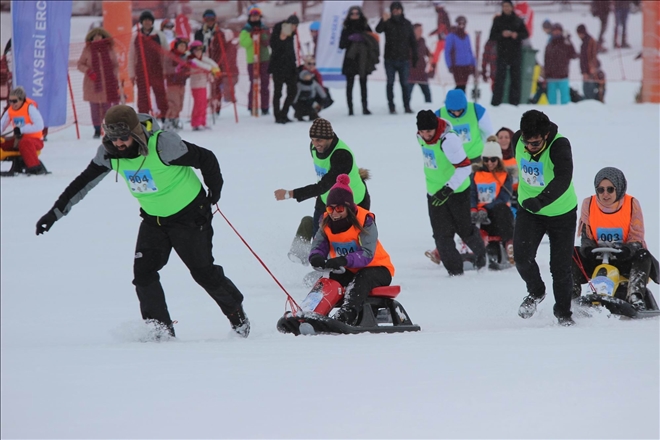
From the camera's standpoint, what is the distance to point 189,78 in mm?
15555

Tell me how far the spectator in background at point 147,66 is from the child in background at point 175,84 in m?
0.08

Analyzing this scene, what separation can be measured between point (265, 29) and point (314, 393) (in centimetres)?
1304

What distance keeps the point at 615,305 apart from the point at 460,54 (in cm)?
1204

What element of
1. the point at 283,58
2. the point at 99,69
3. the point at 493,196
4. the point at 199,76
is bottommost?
the point at 493,196

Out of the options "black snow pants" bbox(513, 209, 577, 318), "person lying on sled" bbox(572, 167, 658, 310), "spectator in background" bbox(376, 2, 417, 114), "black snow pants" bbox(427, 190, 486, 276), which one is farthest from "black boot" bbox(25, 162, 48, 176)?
"black snow pants" bbox(513, 209, 577, 318)

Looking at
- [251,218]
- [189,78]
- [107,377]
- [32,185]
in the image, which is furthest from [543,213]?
[189,78]

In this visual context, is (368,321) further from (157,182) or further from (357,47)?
(357,47)

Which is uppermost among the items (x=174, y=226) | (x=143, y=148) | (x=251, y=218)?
(x=143, y=148)

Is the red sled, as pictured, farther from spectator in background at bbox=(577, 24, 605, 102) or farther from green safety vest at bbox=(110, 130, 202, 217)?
spectator in background at bbox=(577, 24, 605, 102)

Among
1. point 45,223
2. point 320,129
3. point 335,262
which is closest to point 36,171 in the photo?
point 320,129

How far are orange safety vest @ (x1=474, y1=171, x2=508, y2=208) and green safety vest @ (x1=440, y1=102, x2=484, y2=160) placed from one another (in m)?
0.30

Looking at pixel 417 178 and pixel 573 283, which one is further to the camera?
pixel 417 178

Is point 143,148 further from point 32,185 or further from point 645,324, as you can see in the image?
point 32,185

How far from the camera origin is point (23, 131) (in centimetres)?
1286
